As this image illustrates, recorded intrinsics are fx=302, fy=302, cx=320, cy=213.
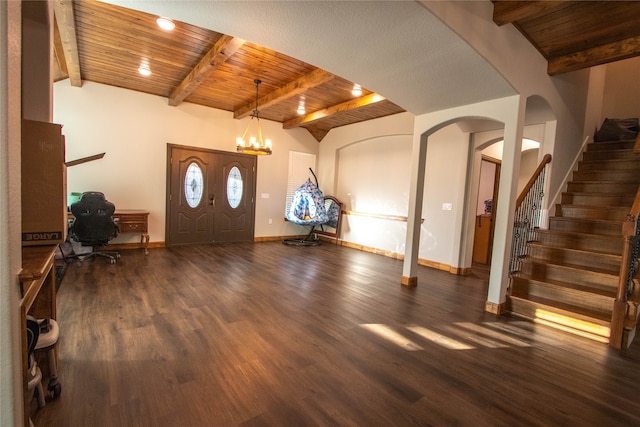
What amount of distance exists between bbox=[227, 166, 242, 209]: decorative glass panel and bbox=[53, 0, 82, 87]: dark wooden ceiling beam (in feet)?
10.6

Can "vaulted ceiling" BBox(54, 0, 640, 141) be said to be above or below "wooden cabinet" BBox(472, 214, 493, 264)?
above

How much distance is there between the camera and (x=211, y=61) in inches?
157

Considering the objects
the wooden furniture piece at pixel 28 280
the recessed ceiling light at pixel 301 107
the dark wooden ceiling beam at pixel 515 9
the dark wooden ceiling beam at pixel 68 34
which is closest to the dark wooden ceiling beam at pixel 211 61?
the dark wooden ceiling beam at pixel 68 34

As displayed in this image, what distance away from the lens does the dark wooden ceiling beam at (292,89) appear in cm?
436

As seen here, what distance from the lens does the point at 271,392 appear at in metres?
1.95

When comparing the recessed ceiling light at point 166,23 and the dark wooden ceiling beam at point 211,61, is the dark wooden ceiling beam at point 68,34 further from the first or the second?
the dark wooden ceiling beam at point 211,61

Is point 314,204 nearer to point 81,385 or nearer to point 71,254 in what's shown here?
point 71,254

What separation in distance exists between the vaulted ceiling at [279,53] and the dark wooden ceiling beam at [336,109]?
26 millimetres

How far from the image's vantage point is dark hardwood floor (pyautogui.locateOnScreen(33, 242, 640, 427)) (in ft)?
5.93

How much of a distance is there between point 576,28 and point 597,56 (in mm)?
565

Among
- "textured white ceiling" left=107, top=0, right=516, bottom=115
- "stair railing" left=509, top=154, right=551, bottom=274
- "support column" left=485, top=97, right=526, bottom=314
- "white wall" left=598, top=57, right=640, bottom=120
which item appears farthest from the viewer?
"white wall" left=598, top=57, right=640, bottom=120

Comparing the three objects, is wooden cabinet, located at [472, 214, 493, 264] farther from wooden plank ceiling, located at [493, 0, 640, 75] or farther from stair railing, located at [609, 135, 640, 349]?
stair railing, located at [609, 135, 640, 349]

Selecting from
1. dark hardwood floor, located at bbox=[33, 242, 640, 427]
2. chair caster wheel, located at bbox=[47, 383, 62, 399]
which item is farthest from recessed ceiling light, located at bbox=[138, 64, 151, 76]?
chair caster wheel, located at bbox=[47, 383, 62, 399]

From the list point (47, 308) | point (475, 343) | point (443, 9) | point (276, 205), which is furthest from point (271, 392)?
point (276, 205)
